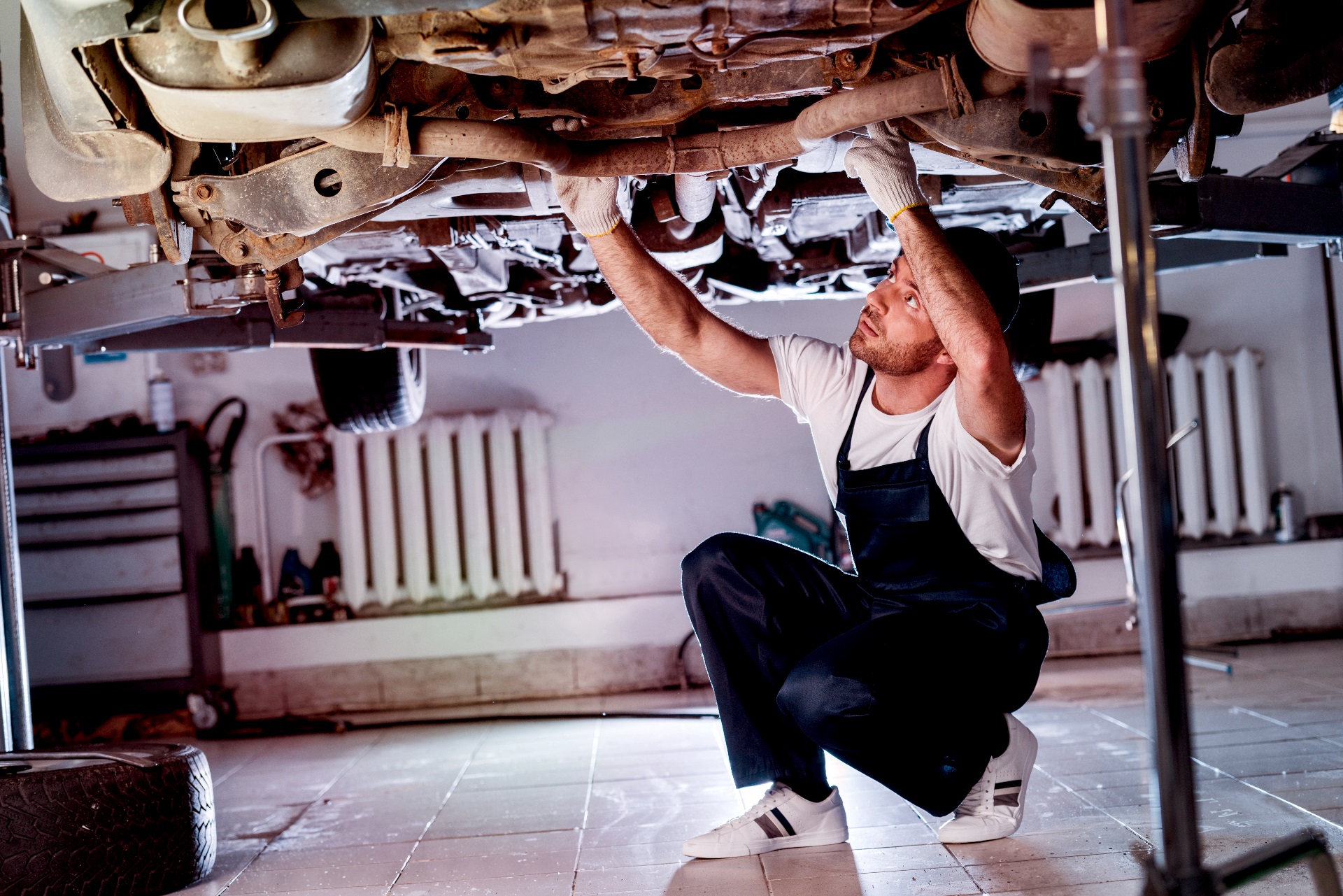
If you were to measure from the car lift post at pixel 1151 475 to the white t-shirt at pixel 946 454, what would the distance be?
798mm

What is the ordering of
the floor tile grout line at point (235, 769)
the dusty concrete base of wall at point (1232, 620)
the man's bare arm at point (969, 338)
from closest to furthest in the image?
the man's bare arm at point (969, 338), the floor tile grout line at point (235, 769), the dusty concrete base of wall at point (1232, 620)

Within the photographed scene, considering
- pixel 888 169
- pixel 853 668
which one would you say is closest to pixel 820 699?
pixel 853 668

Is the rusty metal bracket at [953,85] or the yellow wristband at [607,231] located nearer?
the rusty metal bracket at [953,85]

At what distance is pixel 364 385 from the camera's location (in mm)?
3607

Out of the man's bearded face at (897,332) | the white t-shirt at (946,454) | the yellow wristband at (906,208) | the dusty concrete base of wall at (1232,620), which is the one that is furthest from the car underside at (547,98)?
the dusty concrete base of wall at (1232,620)

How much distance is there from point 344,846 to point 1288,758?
2.11 m

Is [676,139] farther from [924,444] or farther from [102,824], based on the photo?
[102,824]

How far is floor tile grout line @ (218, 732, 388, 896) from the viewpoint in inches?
83.1

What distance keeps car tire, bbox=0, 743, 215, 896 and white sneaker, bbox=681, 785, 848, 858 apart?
0.94m

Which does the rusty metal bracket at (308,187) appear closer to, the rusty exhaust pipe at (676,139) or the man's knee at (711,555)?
the rusty exhaust pipe at (676,139)

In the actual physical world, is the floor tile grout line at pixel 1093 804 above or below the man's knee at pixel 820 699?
below

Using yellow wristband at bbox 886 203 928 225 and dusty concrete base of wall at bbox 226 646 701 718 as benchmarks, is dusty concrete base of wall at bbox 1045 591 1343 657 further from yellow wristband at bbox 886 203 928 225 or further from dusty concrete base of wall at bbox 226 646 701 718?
yellow wristband at bbox 886 203 928 225

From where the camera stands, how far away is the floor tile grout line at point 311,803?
6.93ft

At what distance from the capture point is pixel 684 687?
4324 mm
